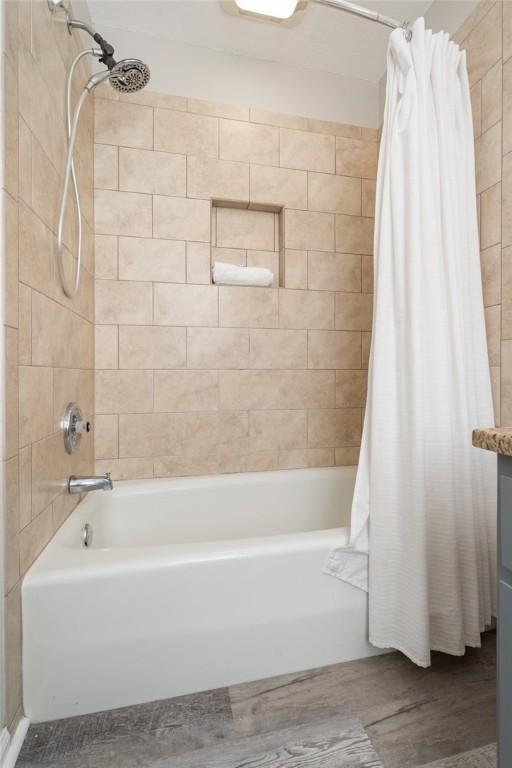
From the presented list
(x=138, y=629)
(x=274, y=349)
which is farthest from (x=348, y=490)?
(x=138, y=629)

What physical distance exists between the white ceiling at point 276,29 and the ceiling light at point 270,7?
0.86 feet

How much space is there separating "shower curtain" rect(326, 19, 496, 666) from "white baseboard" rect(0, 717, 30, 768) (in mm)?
926

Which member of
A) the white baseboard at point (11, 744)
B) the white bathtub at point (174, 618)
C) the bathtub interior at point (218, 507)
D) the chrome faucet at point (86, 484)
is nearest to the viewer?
the white baseboard at point (11, 744)

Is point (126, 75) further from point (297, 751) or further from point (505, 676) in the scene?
point (297, 751)

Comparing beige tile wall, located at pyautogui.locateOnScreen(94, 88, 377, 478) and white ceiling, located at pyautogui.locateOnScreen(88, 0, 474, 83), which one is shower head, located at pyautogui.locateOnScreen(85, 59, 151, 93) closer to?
beige tile wall, located at pyautogui.locateOnScreen(94, 88, 377, 478)

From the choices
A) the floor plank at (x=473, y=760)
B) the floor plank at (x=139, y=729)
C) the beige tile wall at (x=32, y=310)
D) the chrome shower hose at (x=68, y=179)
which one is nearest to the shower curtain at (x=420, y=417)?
the floor plank at (x=473, y=760)

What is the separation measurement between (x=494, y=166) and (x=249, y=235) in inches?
45.4

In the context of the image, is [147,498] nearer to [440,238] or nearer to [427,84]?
[440,238]

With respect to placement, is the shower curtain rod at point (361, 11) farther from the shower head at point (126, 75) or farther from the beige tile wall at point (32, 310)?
the beige tile wall at point (32, 310)

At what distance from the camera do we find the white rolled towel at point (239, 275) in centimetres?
207

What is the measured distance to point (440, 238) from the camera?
1367mm

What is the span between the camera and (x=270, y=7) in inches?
66.8

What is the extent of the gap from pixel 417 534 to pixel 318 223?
164 cm

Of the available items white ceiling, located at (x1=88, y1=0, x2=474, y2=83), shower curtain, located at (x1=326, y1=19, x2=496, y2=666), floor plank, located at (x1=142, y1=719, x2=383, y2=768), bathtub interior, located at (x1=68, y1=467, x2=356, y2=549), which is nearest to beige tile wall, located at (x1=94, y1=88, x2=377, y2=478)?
bathtub interior, located at (x1=68, y1=467, x2=356, y2=549)
